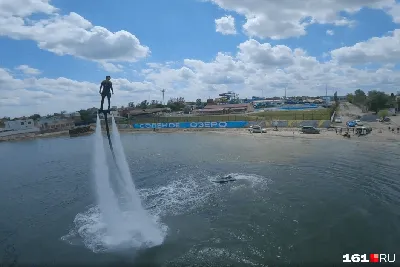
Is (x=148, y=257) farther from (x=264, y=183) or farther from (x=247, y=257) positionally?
(x=264, y=183)

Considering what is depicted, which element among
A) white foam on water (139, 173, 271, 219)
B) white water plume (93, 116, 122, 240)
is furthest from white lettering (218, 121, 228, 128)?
white water plume (93, 116, 122, 240)

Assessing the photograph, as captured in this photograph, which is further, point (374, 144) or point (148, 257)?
point (374, 144)

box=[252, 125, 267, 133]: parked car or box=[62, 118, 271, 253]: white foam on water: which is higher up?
box=[252, 125, 267, 133]: parked car

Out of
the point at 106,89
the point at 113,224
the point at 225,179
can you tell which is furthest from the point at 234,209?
the point at 106,89

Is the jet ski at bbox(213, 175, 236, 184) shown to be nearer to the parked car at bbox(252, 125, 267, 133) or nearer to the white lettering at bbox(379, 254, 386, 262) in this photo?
the white lettering at bbox(379, 254, 386, 262)

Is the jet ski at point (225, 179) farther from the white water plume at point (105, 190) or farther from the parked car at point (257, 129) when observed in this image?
the parked car at point (257, 129)

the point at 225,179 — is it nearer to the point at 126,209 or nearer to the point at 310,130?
the point at 126,209

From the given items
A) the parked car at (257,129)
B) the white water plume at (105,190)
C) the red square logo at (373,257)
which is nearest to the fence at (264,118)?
the parked car at (257,129)

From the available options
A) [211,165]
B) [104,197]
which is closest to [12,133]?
[211,165]
